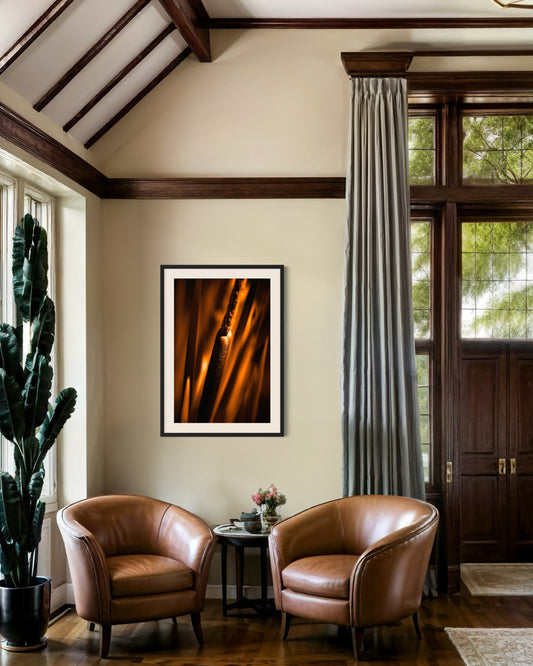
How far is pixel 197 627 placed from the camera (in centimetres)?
477

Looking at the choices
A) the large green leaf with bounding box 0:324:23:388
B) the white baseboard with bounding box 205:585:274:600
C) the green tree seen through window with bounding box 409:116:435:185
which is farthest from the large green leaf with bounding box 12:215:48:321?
the green tree seen through window with bounding box 409:116:435:185

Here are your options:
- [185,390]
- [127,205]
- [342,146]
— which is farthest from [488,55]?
[185,390]

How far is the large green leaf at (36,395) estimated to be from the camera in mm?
4488

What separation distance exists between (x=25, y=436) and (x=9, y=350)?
0.48 metres

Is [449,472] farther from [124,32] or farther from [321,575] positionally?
[124,32]

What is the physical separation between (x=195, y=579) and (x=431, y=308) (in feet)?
8.57

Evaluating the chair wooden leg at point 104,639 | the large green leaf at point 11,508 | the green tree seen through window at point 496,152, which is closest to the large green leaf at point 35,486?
the large green leaf at point 11,508

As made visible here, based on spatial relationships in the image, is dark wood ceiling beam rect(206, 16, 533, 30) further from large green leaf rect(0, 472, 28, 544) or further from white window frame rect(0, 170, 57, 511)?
large green leaf rect(0, 472, 28, 544)

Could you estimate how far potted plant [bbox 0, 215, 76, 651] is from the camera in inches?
171

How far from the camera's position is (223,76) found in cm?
593

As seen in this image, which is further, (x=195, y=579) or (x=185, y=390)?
(x=185, y=390)

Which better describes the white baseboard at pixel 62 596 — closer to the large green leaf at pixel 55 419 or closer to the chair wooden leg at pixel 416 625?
the large green leaf at pixel 55 419

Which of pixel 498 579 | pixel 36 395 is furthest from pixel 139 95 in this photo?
pixel 498 579

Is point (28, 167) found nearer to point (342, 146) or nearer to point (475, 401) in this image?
point (342, 146)
